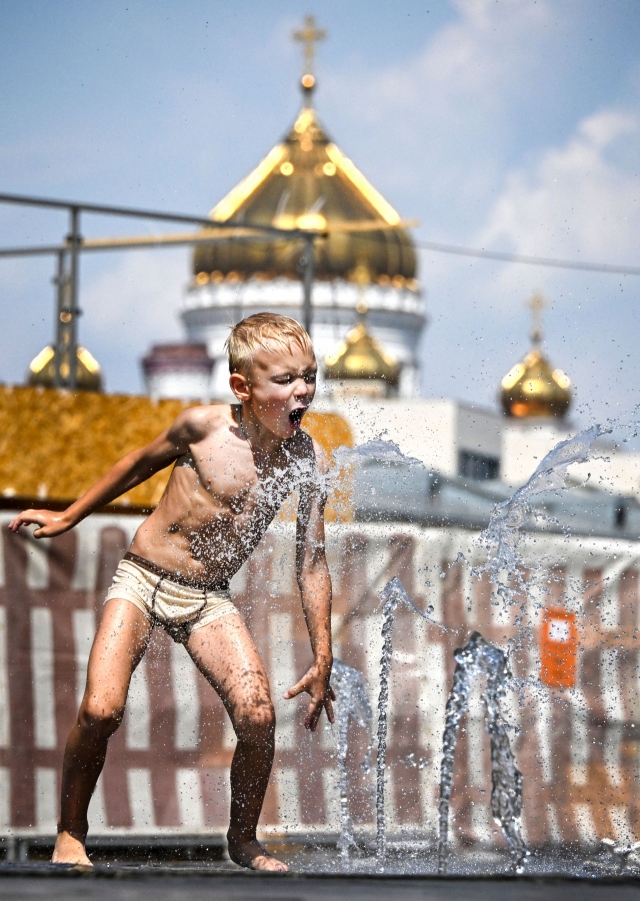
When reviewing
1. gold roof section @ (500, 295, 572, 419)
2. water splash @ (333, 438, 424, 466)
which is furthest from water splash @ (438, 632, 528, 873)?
gold roof section @ (500, 295, 572, 419)

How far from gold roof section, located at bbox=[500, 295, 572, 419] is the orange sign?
48722 millimetres

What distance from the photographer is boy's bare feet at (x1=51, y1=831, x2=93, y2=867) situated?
367cm

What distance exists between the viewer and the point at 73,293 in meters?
7.95

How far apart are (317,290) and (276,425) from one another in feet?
188

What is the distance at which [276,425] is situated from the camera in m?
3.78

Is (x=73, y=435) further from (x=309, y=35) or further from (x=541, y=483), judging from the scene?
(x=309, y=35)

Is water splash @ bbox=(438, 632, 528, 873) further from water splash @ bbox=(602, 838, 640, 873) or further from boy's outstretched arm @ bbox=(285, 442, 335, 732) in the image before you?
boy's outstretched arm @ bbox=(285, 442, 335, 732)

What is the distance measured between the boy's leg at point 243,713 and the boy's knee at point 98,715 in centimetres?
27

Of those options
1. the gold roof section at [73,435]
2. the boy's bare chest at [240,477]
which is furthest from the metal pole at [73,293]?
the boy's bare chest at [240,477]

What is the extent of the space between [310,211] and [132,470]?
6479cm

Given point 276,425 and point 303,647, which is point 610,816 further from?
point 276,425

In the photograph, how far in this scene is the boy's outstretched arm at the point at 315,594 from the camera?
376 cm

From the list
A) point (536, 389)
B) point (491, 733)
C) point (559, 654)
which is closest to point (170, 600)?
point (491, 733)

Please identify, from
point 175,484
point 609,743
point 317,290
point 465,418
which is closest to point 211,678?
point 175,484
